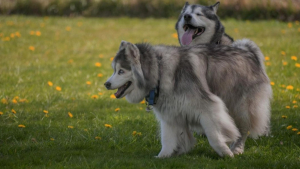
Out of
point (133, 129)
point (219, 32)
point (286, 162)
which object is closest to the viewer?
point (286, 162)

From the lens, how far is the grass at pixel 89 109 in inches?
186

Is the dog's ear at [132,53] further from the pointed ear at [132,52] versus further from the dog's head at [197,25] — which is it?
the dog's head at [197,25]

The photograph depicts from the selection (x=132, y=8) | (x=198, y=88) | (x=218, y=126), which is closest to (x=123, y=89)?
(x=198, y=88)

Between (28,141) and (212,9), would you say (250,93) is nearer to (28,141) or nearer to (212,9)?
(212,9)

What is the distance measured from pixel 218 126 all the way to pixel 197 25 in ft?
7.27

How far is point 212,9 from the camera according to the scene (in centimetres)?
666

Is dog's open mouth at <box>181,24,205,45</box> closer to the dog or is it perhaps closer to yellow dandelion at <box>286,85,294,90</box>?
the dog

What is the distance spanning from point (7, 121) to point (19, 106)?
748 mm

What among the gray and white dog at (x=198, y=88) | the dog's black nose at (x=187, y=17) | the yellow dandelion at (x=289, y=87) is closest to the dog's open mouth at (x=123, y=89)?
the gray and white dog at (x=198, y=88)

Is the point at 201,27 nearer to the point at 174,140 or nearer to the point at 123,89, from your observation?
the point at 174,140

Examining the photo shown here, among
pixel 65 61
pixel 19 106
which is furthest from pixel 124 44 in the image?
pixel 65 61

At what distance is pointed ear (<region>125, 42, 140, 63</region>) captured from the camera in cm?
462

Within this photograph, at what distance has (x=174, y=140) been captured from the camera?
198 inches

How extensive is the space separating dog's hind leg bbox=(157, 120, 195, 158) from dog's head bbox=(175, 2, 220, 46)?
1.79m
